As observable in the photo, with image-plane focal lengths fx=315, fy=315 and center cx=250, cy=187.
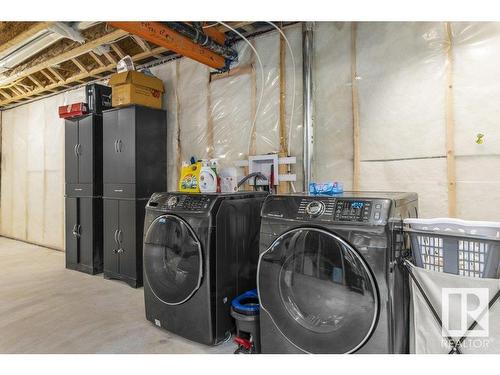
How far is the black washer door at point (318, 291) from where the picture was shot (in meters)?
1.49

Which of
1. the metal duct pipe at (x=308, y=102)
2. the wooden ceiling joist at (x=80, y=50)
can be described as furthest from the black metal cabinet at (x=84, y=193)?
the metal duct pipe at (x=308, y=102)

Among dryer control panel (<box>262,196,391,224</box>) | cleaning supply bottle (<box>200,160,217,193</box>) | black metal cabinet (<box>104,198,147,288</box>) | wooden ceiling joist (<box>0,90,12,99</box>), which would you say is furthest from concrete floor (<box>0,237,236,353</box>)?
wooden ceiling joist (<box>0,90,12,99</box>)

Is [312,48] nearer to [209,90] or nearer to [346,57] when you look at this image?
[346,57]

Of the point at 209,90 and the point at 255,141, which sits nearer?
the point at 255,141

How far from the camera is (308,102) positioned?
274 centimetres

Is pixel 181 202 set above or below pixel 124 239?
above

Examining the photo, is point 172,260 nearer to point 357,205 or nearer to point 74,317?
point 74,317

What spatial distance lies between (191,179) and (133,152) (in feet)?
3.32

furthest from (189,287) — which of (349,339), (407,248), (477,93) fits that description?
(477,93)

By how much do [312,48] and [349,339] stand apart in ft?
7.64

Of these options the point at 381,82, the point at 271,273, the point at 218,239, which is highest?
the point at 381,82

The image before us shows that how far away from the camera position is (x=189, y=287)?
207cm

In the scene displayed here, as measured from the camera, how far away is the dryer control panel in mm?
1482

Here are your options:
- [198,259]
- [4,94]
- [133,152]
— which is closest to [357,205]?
[198,259]
